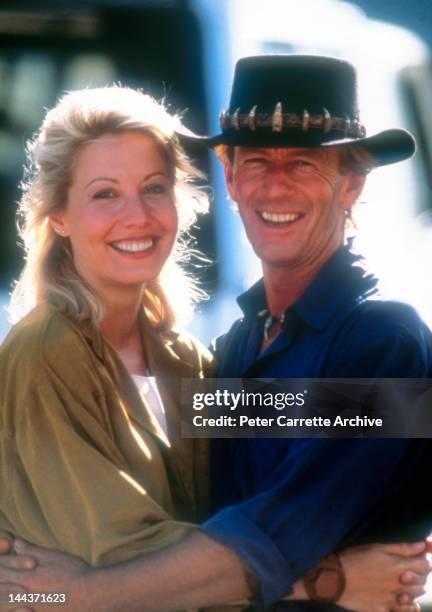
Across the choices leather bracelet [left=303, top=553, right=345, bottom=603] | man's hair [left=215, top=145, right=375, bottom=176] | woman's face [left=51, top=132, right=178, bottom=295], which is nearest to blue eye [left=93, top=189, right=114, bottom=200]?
woman's face [left=51, top=132, right=178, bottom=295]

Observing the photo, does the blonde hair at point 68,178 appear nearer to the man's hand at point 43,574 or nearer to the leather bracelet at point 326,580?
the man's hand at point 43,574

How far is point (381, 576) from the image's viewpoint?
1822 mm

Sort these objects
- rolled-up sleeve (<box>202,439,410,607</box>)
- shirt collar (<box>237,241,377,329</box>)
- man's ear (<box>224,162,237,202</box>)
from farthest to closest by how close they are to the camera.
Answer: man's ear (<box>224,162,237,202</box>)
shirt collar (<box>237,241,377,329</box>)
rolled-up sleeve (<box>202,439,410,607</box>)

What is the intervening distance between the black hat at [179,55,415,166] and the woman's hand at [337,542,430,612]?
77cm

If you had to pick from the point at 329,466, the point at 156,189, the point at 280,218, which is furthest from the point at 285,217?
the point at 329,466

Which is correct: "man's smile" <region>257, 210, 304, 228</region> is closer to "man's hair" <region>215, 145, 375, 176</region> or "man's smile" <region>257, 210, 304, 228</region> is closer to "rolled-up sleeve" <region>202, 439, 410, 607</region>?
"man's hair" <region>215, 145, 375, 176</region>

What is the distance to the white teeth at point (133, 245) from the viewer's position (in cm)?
202

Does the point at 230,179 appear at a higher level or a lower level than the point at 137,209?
higher

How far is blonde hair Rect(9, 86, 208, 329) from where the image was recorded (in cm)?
198

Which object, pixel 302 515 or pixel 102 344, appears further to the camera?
pixel 102 344

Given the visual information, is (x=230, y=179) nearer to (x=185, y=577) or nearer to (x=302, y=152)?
(x=302, y=152)

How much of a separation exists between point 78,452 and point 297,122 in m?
0.76

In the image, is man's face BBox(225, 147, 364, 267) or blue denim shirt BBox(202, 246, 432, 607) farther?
man's face BBox(225, 147, 364, 267)

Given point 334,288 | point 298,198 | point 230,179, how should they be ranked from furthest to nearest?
point 230,179 < point 298,198 < point 334,288
